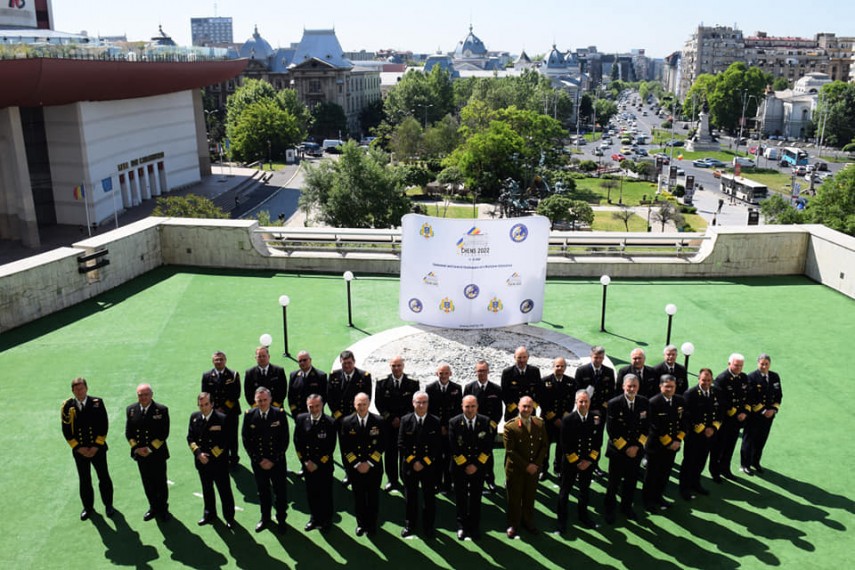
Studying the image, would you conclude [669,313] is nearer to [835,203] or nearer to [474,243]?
[474,243]

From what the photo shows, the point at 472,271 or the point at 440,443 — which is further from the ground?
the point at 472,271

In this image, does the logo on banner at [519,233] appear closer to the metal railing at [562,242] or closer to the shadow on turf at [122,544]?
the metal railing at [562,242]

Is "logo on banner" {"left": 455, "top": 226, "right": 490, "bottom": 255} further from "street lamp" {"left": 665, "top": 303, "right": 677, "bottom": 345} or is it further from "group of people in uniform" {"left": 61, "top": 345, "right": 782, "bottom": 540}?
"group of people in uniform" {"left": 61, "top": 345, "right": 782, "bottom": 540}

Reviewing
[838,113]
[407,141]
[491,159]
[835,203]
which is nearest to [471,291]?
[835,203]

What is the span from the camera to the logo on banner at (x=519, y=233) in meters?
13.2

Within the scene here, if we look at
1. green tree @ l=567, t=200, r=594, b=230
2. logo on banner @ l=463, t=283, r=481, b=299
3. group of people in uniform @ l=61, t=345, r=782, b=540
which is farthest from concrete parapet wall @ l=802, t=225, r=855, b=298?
green tree @ l=567, t=200, r=594, b=230

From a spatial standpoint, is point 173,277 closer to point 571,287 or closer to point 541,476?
point 571,287

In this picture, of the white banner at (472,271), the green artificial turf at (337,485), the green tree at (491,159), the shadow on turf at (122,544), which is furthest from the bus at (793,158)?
the shadow on turf at (122,544)

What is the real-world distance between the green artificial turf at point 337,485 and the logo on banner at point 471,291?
61.7 inches

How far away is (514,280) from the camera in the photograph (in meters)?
13.5

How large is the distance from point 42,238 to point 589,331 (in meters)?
37.6

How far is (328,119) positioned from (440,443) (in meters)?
106

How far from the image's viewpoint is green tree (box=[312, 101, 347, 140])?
360 feet

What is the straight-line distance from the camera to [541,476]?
9.76 metres
